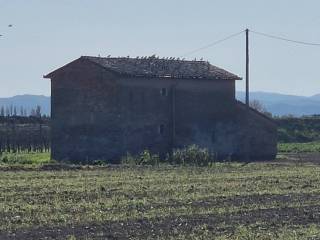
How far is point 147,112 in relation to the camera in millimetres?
53469

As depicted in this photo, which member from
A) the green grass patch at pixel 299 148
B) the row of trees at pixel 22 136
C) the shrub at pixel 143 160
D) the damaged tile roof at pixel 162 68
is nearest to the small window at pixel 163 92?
the damaged tile roof at pixel 162 68

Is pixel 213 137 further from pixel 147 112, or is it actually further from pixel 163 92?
pixel 147 112

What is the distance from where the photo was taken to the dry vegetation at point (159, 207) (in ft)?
57.9

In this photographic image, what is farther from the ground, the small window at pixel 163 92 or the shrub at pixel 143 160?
the small window at pixel 163 92

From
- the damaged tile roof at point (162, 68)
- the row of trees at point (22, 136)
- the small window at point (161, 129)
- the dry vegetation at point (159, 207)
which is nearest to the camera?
the dry vegetation at point (159, 207)

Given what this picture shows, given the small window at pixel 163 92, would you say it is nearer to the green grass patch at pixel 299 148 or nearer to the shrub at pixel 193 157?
the shrub at pixel 193 157

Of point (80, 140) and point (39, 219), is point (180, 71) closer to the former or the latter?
point (80, 140)

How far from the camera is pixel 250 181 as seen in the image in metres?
31.2

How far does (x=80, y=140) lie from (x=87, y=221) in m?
34.3

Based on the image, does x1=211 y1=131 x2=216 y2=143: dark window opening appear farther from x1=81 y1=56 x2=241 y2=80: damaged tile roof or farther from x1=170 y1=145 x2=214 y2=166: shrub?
x1=170 y1=145 x2=214 y2=166: shrub

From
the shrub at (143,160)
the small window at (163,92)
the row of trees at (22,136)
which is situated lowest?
the shrub at (143,160)

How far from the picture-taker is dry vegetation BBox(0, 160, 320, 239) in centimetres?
1764

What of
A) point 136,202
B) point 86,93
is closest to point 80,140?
point 86,93

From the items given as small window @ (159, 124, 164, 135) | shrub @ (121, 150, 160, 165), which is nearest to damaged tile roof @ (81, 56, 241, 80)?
small window @ (159, 124, 164, 135)
